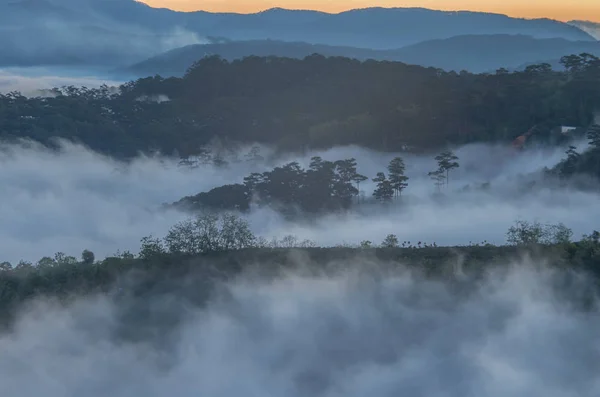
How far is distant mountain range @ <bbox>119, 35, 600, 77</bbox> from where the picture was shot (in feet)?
265

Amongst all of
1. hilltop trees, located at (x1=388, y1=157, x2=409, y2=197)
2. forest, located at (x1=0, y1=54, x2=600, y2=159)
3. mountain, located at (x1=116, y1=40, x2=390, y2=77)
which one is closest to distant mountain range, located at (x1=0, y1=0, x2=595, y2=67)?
mountain, located at (x1=116, y1=40, x2=390, y2=77)

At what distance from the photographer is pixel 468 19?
98812 mm

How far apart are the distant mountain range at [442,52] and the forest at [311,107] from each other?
25.8 m

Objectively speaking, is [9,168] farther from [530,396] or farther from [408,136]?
[530,396]

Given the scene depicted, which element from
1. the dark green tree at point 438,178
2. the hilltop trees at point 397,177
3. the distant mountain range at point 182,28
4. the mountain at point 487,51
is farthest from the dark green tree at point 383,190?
the distant mountain range at point 182,28

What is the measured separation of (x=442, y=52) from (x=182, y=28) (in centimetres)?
3005

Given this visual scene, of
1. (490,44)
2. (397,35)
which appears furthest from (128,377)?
(397,35)

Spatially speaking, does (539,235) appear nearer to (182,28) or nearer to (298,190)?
(298,190)

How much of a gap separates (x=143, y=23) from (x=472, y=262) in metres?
80.9

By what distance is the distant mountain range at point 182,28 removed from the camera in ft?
295

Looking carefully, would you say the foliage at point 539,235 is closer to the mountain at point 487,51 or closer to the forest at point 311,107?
the forest at point 311,107

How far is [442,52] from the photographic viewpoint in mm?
88812

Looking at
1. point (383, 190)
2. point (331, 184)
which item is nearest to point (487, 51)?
point (331, 184)

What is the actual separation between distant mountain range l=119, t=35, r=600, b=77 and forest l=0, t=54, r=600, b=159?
25802 mm
